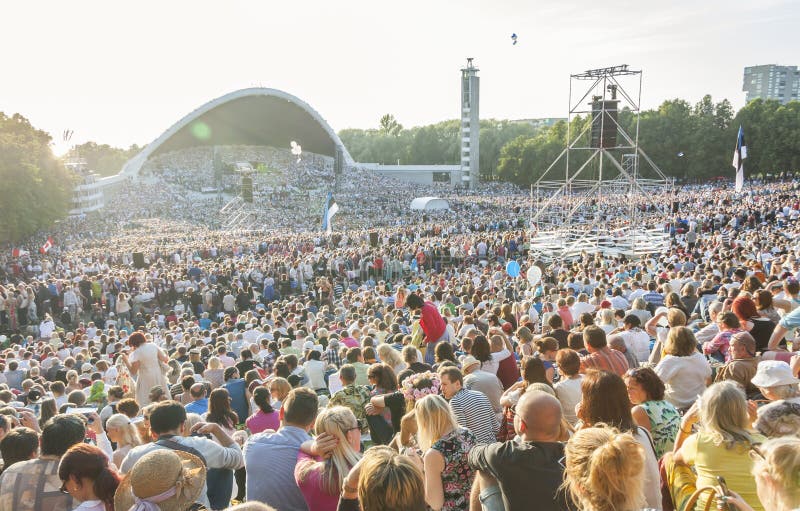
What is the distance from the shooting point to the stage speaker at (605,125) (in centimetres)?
2150

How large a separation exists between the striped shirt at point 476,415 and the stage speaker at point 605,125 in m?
19.5

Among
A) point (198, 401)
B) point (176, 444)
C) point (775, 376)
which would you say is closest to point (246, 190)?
point (198, 401)

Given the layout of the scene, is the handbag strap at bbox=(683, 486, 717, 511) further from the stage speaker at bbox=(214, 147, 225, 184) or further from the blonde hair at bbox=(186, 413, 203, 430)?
the stage speaker at bbox=(214, 147, 225, 184)

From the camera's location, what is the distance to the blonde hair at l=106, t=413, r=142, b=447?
4.02 m

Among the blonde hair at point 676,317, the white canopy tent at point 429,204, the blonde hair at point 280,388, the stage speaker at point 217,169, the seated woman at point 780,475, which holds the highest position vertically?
the stage speaker at point 217,169

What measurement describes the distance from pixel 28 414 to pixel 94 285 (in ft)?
43.0

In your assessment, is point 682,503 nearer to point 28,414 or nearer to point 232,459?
point 232,459

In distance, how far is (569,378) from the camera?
4148 mm

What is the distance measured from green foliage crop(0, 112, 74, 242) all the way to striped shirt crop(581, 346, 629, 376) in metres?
29.8

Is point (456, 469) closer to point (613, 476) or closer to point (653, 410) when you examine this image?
point (613, 476)

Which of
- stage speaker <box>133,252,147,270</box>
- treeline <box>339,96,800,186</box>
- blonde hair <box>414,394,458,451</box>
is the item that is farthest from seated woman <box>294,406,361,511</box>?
treeline <box>339,96,800,186</box>

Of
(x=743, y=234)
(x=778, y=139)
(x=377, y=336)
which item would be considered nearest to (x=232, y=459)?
(x=377, y=336)

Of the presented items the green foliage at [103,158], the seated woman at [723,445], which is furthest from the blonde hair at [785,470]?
the green foliage at [103,158]

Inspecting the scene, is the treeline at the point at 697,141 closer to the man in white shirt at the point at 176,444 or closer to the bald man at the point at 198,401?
the bald man at the point at 198,401
